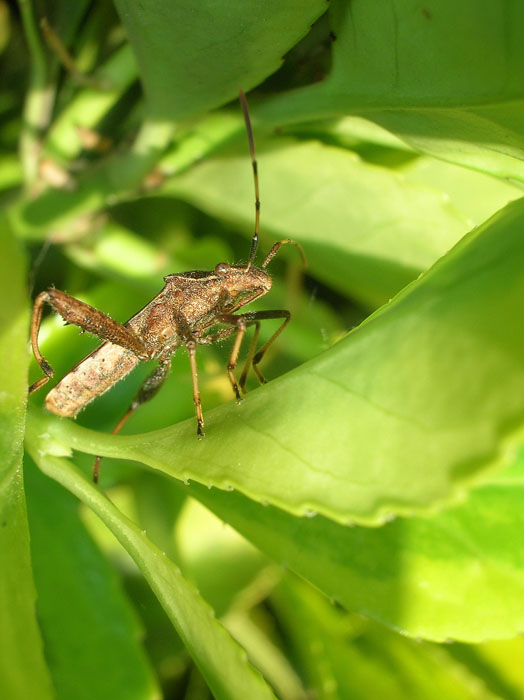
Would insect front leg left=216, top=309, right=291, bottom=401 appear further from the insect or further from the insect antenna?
the insect antenna

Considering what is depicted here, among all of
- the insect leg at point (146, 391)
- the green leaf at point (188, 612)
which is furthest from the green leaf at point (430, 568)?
the insect leg at point (146, 391)

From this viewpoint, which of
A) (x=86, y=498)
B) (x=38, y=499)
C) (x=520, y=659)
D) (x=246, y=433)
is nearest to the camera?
(x=246, y=433)

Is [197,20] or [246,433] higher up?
[197,20]

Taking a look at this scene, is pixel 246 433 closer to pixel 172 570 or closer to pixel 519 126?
pixel 172 570

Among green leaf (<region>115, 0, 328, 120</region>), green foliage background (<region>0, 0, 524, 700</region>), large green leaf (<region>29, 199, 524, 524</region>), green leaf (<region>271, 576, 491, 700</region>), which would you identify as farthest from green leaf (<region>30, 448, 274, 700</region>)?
green leaf (<region>115, 0, 328, 120</region>)

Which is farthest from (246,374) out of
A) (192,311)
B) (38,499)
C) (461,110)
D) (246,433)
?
(461,110)

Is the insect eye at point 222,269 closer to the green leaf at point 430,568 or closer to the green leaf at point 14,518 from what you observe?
the green leaf at point 14,518

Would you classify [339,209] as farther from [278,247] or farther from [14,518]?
[14,518]
